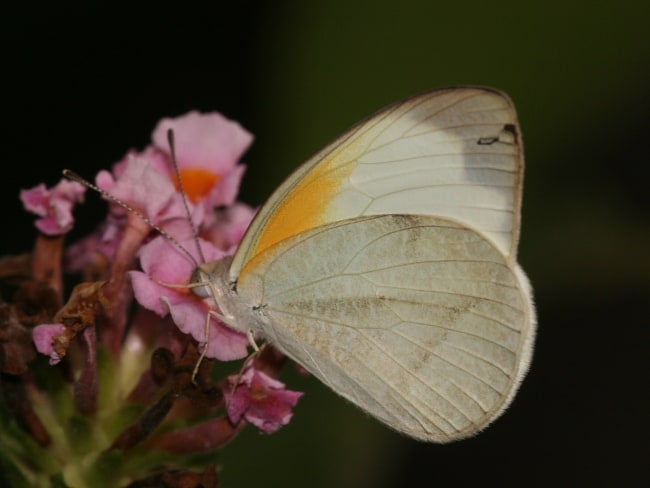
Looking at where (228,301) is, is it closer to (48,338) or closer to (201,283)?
(201,283)

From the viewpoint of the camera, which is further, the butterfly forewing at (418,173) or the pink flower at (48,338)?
the butterfly forewing at (418,173)

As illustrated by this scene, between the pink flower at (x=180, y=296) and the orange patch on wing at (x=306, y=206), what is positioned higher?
the orange patch on wing at (x=306, y=206)

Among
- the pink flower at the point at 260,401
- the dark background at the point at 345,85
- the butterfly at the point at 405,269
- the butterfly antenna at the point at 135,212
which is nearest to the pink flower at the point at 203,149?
the butterfly antenna at the point at 135,212

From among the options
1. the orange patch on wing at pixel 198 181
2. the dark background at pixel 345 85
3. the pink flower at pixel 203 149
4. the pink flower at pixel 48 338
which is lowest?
the dark background at pixel 345 85

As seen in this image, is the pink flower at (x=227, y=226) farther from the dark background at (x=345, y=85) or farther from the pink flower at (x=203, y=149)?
the dark background at (x=345, y=85)

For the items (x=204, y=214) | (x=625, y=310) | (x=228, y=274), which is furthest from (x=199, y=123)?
(x=625, y=310)

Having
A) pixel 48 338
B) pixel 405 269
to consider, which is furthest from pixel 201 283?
pixel 405 269
